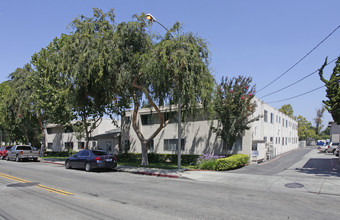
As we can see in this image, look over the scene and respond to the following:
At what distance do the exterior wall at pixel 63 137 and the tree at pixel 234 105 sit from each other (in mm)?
22007

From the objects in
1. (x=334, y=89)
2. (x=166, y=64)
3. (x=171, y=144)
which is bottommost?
(x=171, y=144)

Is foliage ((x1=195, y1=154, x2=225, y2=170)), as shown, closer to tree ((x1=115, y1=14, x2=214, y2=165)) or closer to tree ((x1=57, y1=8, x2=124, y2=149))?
tree ((x1=115, y1=14, x2=214, y2=165))

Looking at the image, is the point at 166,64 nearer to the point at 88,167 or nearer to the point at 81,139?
the point at 88,167

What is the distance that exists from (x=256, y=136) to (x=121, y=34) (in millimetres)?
15670

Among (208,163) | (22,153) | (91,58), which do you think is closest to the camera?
(91,58)

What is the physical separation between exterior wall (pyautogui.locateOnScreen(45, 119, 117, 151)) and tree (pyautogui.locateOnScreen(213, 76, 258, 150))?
22007 mm

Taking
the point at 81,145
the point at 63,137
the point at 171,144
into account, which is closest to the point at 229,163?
the point at 171,144

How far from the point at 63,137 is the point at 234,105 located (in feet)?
111

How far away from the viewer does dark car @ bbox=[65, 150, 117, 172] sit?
17.9 meters

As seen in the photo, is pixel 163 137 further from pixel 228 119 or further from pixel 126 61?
pixel 126 61

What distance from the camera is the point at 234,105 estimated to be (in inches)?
795

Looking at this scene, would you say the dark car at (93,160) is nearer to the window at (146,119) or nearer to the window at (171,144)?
the window at (171,144)

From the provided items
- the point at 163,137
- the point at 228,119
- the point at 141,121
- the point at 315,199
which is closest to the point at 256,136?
the point at 228,119

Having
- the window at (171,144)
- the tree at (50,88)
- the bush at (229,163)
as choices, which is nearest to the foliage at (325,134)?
the window at (171,144)
